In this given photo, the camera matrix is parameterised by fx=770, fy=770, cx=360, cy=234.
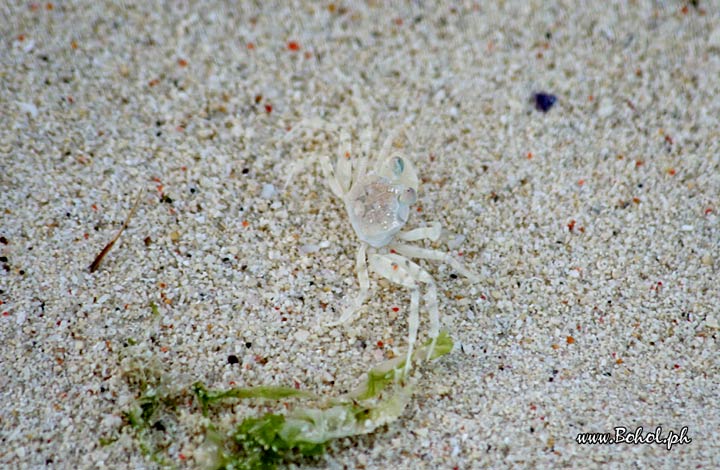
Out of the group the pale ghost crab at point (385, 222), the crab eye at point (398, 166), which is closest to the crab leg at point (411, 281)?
the pale ghost crab at point (385, 222)

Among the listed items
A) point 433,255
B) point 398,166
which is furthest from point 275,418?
point 398,166

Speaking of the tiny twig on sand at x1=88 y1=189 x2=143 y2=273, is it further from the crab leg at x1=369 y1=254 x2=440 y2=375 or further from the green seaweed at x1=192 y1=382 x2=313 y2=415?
the crab leg at x1=369 y1=254 x2=440 y2=375

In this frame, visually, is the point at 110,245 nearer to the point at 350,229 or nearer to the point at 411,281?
the point at 350,229

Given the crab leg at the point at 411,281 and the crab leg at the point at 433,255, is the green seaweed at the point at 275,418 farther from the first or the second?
the crab leg at the point at 433,255

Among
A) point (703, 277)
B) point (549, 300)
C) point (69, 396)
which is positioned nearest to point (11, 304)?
point (69, 396)


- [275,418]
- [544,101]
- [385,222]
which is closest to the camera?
[275,418]

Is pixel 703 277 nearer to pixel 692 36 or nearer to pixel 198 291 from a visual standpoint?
pixel 692 36

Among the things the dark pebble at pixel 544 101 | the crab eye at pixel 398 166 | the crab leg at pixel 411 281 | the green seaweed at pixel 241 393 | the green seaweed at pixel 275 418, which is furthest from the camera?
the dark pebble at pixel 544 101
